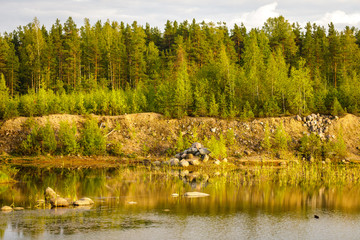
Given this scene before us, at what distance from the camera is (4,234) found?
15.3 m

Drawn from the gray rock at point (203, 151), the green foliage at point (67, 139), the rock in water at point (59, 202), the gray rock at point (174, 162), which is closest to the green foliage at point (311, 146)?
the gray rock at point (203, 151)

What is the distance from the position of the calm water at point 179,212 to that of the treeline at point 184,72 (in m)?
20.1

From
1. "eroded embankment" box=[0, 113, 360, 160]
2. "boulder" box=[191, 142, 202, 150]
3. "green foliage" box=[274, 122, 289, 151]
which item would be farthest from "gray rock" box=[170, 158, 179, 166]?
"green foliage" box=[274, 122, 289, 151]

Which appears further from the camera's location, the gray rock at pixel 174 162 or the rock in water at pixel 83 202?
the gray rock at pixel 174 162

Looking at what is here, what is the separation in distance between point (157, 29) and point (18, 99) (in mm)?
84286

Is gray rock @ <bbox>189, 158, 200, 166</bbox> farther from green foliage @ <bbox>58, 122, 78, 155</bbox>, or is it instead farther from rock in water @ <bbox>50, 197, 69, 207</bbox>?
rock in water @ <bbox>50, 197, 69, 207</bbox>

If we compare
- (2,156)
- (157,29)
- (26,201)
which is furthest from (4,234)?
(157,29)

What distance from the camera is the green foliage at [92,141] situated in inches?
1640

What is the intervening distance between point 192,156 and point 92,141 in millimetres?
10645

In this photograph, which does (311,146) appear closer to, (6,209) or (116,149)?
(116,149)

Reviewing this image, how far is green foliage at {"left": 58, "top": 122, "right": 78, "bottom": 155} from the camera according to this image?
41188 millimetres

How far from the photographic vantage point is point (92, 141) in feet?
136

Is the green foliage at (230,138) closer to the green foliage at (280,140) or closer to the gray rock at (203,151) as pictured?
the green foliage at (280,140)

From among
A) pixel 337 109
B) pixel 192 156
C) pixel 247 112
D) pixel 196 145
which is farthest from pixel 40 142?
pixel 337 109
